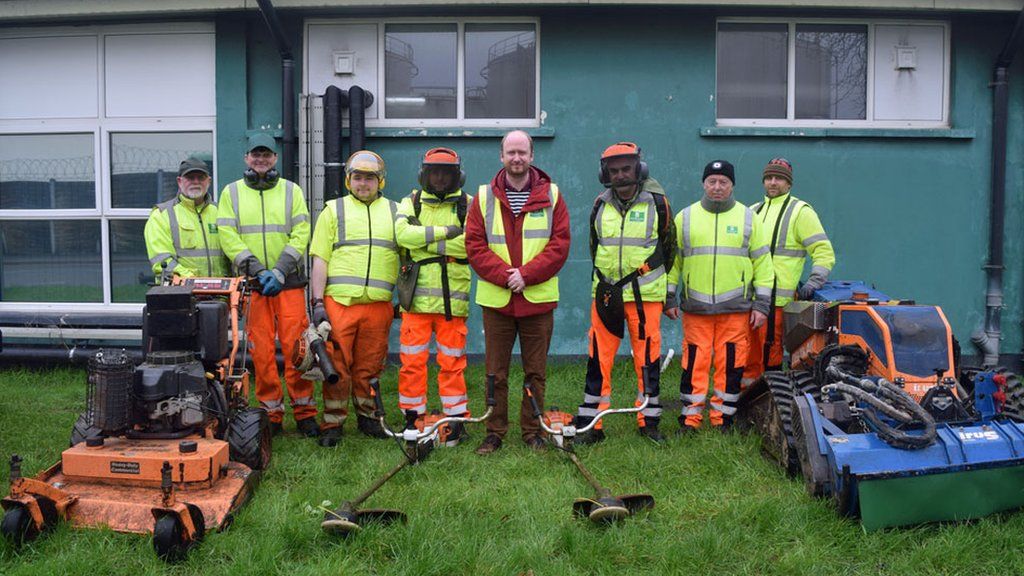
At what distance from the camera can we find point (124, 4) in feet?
26.7

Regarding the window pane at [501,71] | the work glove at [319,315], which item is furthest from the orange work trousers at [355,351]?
the window pane at [501,71]

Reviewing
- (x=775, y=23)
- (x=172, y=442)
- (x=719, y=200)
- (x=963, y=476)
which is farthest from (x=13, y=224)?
(x=963, y=476)

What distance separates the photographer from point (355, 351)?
6.11m

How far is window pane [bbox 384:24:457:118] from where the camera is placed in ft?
27.9

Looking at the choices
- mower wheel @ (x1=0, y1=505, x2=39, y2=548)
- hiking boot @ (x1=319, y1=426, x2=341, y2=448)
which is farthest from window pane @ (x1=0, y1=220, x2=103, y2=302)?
mower wheel @ (x1=0, y1=505, x2=39, y2=548)

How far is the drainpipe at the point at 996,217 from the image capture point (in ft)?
27.0

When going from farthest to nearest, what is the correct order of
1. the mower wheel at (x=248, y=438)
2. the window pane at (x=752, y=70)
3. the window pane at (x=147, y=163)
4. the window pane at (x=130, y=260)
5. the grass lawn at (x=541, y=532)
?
the window pane at (x=130, y=260) → the window pane at (x=147, y=163) → the window pane at (x=752, y=70) → the mower wheel at (x=248, y=438) → the grass lawn at (x=541, y=532)

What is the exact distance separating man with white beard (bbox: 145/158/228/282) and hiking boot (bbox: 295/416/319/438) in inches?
49.6

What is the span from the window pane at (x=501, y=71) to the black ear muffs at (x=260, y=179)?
283 cm

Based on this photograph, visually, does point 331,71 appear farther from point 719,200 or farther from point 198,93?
point 719,200

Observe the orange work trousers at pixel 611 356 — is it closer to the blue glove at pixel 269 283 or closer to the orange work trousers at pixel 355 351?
the orange work trousers at pixel 355 351

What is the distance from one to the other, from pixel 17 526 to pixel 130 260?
17.8 feet

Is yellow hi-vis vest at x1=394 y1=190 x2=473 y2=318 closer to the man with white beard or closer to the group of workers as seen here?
the group of workers

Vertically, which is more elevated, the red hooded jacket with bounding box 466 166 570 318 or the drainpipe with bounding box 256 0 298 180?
the drainpipe with bounding box 256 0 298 180
